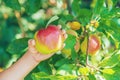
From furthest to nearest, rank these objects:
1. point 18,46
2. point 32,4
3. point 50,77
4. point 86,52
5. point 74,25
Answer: point 32,4, point 18,46, point 74,25, point 86,52, point 50,77

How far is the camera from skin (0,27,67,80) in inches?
69.7

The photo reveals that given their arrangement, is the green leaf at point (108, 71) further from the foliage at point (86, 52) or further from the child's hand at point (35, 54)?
the child's hand at point (35, 54)

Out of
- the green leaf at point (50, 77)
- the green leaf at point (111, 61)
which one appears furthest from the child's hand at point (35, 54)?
the green leaf at point (111, 61)

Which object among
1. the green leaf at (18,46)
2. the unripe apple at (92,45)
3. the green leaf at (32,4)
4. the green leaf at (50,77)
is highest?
the green leaf at (32,4)

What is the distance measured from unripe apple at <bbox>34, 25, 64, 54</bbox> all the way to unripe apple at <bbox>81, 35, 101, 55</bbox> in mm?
101

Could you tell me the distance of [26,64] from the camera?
1827 millimetres

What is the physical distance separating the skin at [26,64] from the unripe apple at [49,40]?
46 millimetres

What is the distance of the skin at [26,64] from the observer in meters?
1.77

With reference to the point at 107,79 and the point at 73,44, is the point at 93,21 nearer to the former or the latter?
the point at 73,44

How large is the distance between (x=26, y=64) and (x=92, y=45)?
0.96 feet

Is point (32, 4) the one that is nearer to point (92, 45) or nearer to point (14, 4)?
point (14, 4)

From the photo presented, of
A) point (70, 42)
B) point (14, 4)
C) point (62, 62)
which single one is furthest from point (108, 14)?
point (14, 4)

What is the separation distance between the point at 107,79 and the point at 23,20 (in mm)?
2174

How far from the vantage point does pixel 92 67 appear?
5.61ft
